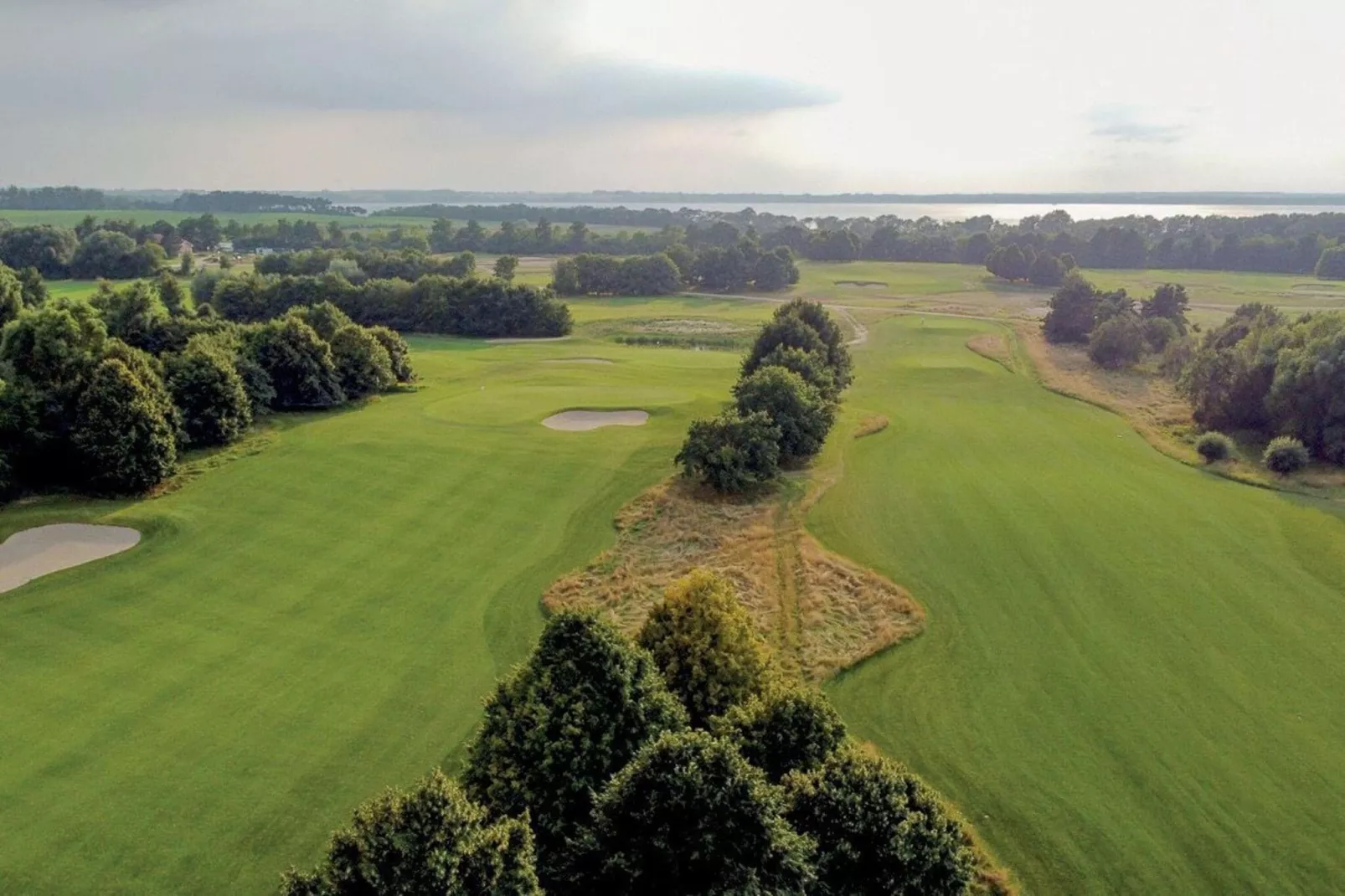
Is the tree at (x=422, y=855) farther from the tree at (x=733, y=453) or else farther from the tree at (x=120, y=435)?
the tree at (x=120, y=435)

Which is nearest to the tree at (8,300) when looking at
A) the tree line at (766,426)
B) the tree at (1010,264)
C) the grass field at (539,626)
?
the grass field at (539,626)

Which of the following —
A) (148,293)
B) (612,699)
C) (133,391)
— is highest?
(148,293)

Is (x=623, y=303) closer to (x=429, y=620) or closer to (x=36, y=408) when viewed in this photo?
(x=36, y=408)

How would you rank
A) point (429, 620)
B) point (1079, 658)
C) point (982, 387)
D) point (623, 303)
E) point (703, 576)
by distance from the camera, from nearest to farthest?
point (703, 576) → point (1079, 658) → point (429, 620) → point (982, 387) → point (623, 303)

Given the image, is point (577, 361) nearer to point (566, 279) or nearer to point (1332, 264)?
point (566, 279)

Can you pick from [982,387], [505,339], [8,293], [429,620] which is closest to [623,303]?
[505,339]

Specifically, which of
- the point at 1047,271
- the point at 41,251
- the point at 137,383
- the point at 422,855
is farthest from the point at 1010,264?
the point at 41,251

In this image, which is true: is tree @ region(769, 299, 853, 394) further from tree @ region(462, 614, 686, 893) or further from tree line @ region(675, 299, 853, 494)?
tree @ region(462, 614, 686, 893)
